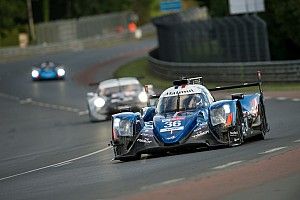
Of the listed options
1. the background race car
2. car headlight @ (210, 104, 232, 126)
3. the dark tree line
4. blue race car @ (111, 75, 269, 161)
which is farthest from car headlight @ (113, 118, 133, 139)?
the dark tree line

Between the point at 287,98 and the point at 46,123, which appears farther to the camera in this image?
the point at 46,123

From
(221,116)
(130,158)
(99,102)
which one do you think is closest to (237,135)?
(221,116)

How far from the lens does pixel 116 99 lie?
3562cm

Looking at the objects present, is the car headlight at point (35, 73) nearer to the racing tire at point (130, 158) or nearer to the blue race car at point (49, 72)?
the blue race car at point (49, 72)

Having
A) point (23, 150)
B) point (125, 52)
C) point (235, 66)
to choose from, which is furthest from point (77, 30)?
point (23, 150)

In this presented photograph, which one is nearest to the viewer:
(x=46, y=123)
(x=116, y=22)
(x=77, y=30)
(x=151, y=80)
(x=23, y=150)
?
(x=23, y=150)

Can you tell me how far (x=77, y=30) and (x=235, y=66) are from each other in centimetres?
7614

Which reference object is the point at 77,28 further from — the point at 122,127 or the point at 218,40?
the point at 122,127

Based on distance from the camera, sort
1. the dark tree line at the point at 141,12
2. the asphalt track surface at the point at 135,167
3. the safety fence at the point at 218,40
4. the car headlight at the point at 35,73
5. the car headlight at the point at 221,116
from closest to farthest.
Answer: the asphalt track surface at the point at 135,167 < the car headlight at the point at 221,116 < the safety fence at the point at 218,40 < the dark tree line at the point at 141,12 < the car headlight at the point at 35,73

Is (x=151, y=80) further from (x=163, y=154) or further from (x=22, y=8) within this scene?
(x=22, y=8)

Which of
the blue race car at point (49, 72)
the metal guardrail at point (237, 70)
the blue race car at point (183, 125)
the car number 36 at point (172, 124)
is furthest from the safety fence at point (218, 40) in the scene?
the car number 36 at point (172, 124)

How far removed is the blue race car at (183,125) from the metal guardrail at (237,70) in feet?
76.9

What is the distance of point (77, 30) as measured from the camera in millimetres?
121875

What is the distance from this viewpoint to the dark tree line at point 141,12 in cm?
5200
